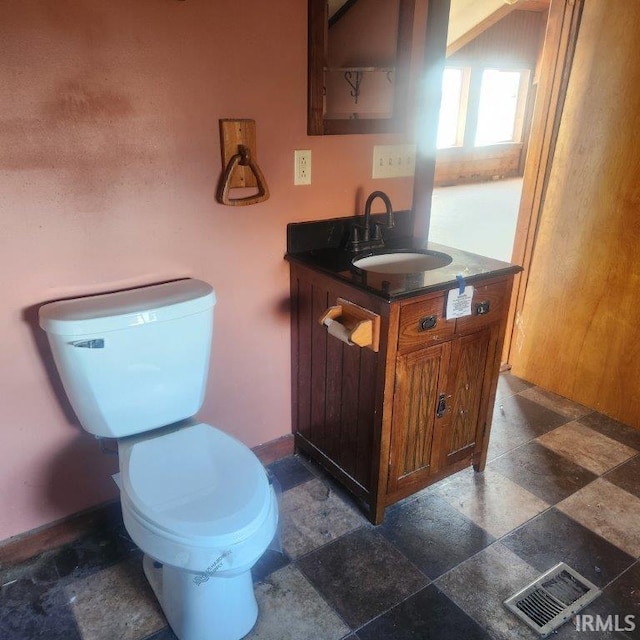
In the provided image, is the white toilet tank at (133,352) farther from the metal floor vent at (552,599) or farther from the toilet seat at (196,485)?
the metal floor vent at (552,599)

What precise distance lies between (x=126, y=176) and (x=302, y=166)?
57 cm

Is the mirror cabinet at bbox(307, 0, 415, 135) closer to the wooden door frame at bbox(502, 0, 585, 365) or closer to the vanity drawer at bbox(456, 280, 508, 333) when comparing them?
the vanity drawer at bbox(456, 280, 508, 333)

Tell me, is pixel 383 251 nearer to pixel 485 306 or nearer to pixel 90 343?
pixel 485 306

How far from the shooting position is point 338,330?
1.47 m

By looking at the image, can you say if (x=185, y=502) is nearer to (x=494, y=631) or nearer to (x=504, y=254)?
(x=494, y=631)

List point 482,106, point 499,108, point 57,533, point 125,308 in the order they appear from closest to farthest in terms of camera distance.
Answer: point 125,308 → point 57,533 → point 482,106 → point 499,108

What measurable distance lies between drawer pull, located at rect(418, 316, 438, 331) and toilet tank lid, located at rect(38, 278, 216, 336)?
0.60 metres

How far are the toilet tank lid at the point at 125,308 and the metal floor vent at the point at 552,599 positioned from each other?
1213 millimetres

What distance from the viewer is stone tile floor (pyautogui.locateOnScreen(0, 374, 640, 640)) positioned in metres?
1.35

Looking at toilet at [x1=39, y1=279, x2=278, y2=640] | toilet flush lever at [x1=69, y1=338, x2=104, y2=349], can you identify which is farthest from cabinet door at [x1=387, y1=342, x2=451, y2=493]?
toilet flush lever at [x1=69, y1=338, x2=104, y2=349]

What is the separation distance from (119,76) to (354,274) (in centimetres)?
83

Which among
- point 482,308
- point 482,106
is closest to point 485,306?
point 482,308

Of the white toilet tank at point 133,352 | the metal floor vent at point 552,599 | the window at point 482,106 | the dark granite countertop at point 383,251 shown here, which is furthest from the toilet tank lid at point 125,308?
the window at point 482,106

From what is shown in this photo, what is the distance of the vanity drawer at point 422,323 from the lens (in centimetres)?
142
